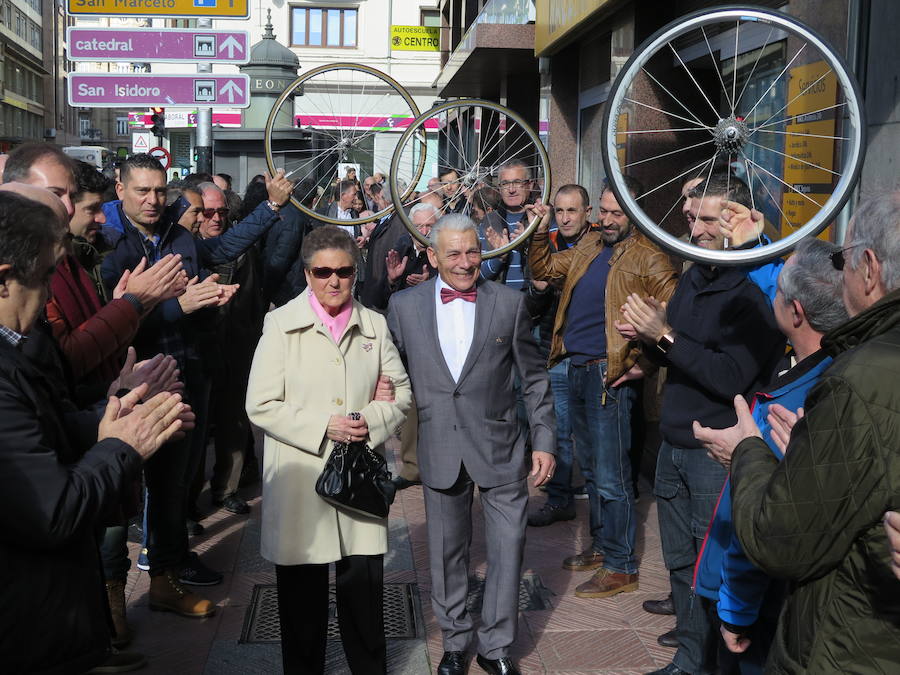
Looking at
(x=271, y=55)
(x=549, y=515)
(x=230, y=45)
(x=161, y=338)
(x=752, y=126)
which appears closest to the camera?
(x=161, y=338)

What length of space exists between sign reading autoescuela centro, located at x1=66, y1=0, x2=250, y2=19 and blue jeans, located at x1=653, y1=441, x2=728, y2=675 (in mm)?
9424

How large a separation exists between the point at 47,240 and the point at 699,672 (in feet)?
9.97

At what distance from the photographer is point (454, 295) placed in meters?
4.65

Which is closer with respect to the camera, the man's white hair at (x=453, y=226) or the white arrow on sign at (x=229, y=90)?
the man's white hair at (x=453, y=226)

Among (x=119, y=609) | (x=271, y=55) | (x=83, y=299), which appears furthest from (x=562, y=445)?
(x=271, y=55)

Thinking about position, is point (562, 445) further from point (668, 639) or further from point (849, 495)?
point (849, 495)

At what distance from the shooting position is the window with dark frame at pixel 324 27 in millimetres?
34719

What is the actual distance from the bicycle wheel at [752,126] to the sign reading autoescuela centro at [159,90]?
192 inches

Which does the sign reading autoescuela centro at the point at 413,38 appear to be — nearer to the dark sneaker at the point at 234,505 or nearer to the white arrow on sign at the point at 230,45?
the white arrow on sign at the point at 230,45

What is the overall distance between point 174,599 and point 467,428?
2.02 metres

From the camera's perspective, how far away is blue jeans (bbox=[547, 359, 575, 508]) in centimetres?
695

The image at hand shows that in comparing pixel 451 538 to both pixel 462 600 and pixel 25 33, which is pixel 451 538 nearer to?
pixel 462 600

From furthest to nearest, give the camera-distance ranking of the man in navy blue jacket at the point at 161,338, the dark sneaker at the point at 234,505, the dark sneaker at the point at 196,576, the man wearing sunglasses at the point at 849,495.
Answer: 1. the dark sneaker at the point at 234,505
2. the dark sneaker at the point at 196,576
3. the man in navy blue jacket at the point at 161,338
4. the man wearing sunglasses at the point at 849,495

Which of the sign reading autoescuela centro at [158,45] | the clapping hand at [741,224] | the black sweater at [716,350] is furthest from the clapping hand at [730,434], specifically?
the sign reading autoescuela centro at [158,45]
